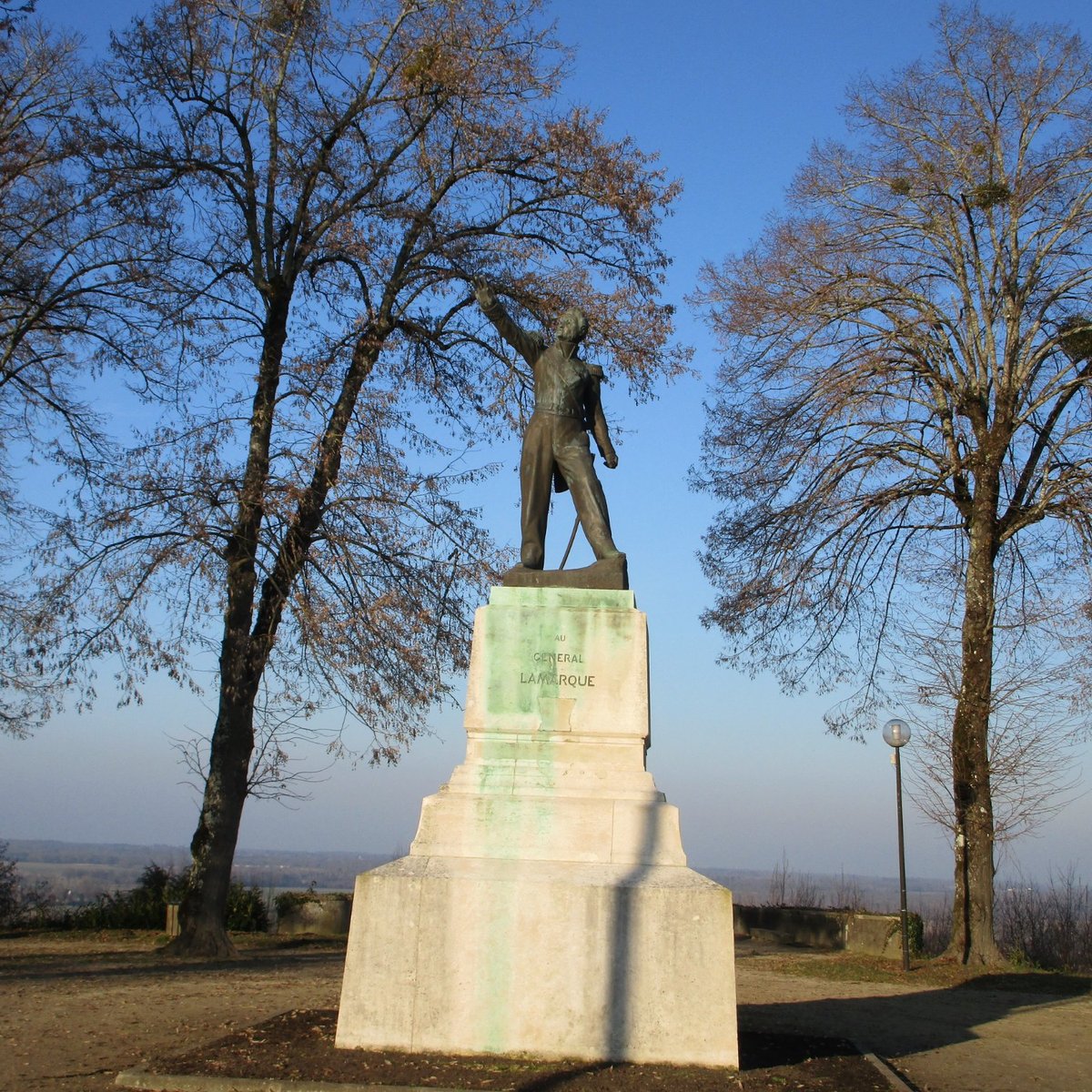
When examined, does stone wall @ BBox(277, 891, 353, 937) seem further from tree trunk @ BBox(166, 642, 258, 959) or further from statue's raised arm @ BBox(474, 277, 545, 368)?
statue's raised arm @ BBox(474, 277, 545, 368)

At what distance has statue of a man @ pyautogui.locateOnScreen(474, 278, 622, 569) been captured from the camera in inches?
312

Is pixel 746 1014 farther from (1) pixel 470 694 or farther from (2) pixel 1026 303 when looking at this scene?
(2) pixel 1026 303

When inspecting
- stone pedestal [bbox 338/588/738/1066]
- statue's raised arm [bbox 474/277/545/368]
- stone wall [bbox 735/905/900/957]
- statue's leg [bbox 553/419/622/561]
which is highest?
statue's raised arm [bbox 474/277/545/368]

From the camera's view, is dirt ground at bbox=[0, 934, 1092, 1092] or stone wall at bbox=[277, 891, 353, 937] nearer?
dirt ground at bbox=[0, 934, 1092, 1092]

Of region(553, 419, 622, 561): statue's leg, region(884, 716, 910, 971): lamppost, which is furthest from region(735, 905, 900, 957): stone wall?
region(553, 419, 622, 561): statue's leg

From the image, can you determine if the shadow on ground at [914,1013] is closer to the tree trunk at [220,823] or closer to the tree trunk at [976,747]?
the tree trunk at [976,747]

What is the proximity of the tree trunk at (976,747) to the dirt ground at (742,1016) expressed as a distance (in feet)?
3.48

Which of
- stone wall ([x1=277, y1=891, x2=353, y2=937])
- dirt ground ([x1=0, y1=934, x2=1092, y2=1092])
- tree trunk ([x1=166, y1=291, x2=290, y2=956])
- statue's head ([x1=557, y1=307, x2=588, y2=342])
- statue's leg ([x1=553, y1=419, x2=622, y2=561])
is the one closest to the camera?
dirt ground ([x1=0, y1=934, x2=1092, y2=1092])

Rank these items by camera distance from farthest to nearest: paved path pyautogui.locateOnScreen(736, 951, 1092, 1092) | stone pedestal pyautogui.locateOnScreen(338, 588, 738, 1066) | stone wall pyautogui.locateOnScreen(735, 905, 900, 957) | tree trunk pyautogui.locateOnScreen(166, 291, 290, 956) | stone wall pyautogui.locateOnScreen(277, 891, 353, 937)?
stone wall pyautogui.locateOnScreen(277, 891, 353, 937), stone wall pyautogui.locateOnScreen(735, 905, 900, 957), tree trunk pyautogui.locateOnScreen(166, 291, 290, 956), paved path pyautogui.locateOnScreen(736, 951, 1092, 1092), stone pedestal pyautogui.locateOnScreen(338, 588, 738, 1066)

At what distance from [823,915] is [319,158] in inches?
545

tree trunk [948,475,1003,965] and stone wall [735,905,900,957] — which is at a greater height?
tree trunk [948,475,1003,965]

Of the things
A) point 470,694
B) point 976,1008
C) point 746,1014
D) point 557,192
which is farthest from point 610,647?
point 557,192

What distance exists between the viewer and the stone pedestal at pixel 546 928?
20.8ft

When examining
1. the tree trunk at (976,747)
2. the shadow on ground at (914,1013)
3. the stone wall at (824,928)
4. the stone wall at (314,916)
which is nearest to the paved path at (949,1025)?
the shadow on ground at (914,1013)
